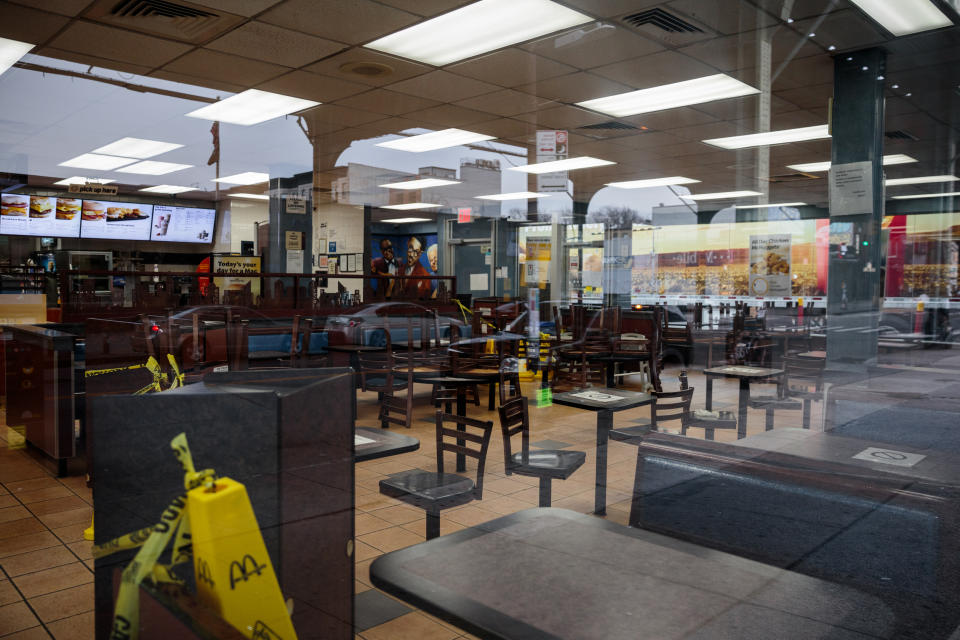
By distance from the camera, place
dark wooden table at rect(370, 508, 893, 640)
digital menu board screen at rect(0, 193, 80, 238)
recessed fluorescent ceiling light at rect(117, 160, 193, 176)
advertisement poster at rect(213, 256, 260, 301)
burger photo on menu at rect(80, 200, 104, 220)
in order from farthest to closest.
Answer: burger photo on menu at rect(80, 200, 104, 220) → recessed fluorescent ceiling light at rect(117, 160, 193, 176) → digital menu board screen at rect(0, 193, 80, 238) → advertisement poster at rect(213, 256, 260, 301) → dark wooden table at rect(370, 508, 893, 640)

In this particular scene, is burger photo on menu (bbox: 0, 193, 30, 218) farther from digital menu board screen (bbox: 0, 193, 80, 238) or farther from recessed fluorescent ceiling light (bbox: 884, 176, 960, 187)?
recessed fluorescent ceiling light (bbox: 884, 176, 960, 187)

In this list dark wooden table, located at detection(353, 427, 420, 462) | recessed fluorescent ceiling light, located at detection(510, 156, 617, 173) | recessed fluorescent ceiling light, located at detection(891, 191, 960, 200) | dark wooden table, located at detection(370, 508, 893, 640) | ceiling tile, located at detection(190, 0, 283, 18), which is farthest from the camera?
recessed fluorescent ceiling light, located at detection(510, 156, 617, 173)

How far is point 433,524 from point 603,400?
1115 mm

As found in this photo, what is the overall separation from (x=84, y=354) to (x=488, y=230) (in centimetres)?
424

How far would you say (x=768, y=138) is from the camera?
604cm

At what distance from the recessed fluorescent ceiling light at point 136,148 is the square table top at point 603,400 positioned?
6142 millimetres

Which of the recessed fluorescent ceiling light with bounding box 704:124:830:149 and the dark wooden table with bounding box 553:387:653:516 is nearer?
the dark wooden table with bounding box 553:387:653:516

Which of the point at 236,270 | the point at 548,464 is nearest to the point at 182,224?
the point at 236,270

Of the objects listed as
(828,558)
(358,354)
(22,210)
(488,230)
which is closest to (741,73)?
(488,230)

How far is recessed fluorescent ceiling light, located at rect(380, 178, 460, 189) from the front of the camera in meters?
7.64

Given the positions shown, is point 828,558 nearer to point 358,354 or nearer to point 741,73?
point 741,73

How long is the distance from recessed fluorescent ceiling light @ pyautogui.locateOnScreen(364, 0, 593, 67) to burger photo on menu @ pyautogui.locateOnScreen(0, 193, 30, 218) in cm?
464

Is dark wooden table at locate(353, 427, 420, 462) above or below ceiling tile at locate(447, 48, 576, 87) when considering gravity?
below

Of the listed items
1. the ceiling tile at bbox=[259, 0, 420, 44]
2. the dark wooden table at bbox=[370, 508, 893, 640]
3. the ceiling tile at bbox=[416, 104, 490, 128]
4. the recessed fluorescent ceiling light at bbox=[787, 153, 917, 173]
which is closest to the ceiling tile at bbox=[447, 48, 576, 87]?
the ceiling tile at bbox=[259, 0, 420, 44]
